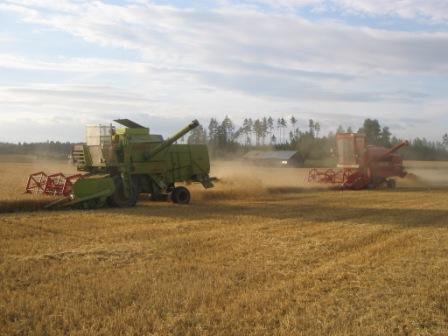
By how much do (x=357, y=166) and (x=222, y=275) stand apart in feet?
63.0

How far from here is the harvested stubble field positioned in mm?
5324

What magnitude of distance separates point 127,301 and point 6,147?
88481 mm

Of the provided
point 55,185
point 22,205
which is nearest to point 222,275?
point 22,205

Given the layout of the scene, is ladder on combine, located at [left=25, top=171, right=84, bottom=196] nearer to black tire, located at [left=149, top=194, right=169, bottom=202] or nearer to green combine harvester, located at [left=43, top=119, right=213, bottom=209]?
green combine harvester, located at [left=43, top=119, right=213, bottom=209]

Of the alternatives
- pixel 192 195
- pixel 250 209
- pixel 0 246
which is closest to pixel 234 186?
pixel 192 195

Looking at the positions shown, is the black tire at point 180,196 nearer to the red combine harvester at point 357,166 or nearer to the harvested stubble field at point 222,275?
the harvested stubble field at point 222,275

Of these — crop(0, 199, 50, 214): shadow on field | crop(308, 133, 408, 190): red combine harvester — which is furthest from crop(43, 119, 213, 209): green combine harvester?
crop(308, 133, 408, 190): red combine harvester

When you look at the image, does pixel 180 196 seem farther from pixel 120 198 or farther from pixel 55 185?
pixel 55 185

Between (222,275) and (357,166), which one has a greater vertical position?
(357,166)

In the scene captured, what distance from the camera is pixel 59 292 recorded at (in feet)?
20.6

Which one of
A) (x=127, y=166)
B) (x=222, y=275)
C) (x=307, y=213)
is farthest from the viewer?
(x=127, y=166)

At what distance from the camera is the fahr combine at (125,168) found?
15438 mm

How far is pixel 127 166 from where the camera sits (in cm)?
1634

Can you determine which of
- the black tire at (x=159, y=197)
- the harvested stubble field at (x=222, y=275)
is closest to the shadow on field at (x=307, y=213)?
the harvested stubble field at (x=222, y=275)
